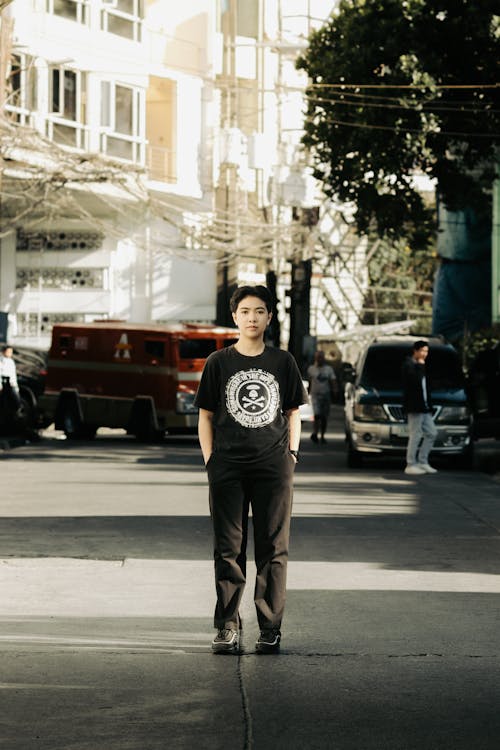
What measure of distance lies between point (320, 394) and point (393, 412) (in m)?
6.72

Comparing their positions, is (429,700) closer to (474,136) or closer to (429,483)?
(429,483)

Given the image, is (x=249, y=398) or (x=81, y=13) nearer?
(x=249, y=398)

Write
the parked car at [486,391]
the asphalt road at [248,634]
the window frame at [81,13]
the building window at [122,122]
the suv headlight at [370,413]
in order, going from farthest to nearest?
the building window at [122,122] → the window frame at [81,13] → the parked car at [486,391] → the suv headlight at [370,413] → the asphalt road at [248,634]

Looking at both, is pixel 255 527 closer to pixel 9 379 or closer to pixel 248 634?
pixel 248 634

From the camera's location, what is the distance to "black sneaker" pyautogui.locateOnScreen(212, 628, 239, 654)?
7801mm

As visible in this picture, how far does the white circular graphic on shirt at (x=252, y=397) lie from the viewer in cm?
775

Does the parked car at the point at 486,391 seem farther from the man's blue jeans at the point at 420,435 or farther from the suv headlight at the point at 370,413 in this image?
the man's blue jeans at the point at 420,435

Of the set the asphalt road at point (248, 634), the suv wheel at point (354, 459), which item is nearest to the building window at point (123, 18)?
the suv wheel at point (354, 459)

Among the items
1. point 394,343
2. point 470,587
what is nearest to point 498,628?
point 470,587

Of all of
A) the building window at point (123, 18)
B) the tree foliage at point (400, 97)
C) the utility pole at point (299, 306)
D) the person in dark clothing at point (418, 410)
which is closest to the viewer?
the person in dark clothing at point (418, 410)

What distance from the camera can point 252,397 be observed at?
306 inches

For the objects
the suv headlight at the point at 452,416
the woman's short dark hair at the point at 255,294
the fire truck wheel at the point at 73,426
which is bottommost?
the fire truck wheel at the point at 73,426

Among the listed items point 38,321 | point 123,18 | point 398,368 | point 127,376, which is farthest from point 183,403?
point 123,18

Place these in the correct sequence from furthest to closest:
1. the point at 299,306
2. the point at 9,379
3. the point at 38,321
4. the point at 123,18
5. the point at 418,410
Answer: the point at 299,306, the point at 38,321, the point at 123,18, the point at 9,379, the point at 418,410
